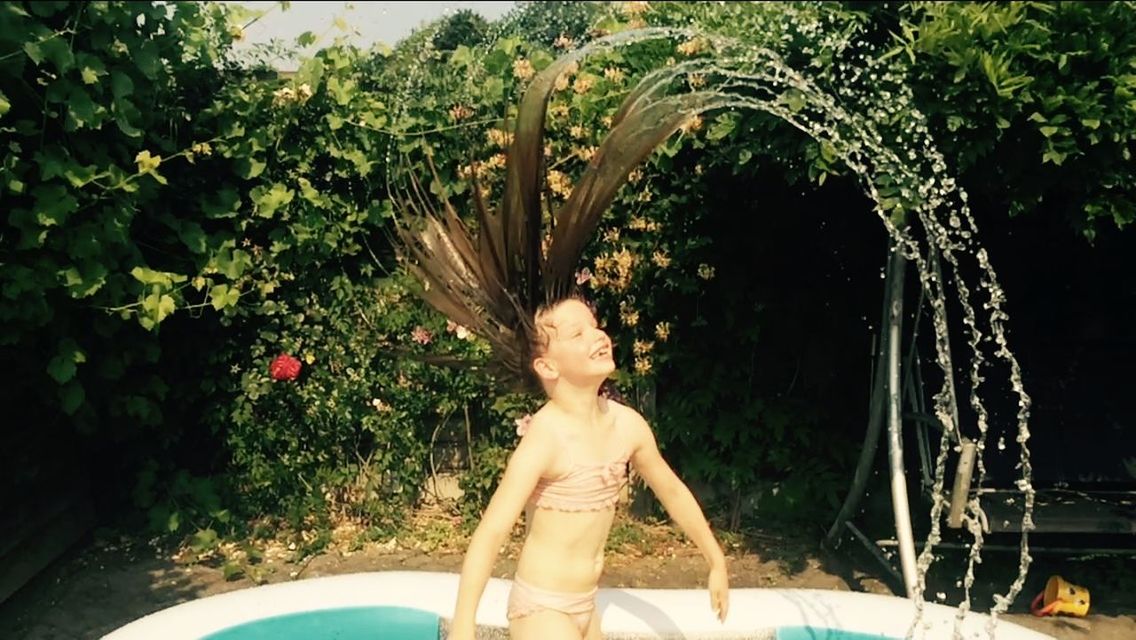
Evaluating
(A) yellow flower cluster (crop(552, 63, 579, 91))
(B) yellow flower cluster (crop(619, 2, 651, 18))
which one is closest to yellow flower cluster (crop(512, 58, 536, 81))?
(A) yellow flower cluster (crop(552, 63, 579, 91))

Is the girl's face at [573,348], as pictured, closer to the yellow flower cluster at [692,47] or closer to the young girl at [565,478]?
the young girl at [565,478]

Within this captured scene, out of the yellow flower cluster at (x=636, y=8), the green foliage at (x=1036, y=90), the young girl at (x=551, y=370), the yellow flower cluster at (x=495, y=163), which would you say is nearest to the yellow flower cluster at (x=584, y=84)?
the yellow flower cluster at (x=636, y=8)

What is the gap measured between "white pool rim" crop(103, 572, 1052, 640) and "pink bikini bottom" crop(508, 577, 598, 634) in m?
0.91

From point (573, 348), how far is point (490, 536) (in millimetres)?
552

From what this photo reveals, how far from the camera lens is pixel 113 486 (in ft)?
19.2

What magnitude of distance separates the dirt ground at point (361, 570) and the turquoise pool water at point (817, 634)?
4.36 ft

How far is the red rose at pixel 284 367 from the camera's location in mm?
5500

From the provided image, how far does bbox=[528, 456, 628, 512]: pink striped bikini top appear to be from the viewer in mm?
2842

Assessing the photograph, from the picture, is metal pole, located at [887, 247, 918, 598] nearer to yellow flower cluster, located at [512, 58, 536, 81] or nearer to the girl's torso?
the girl's torso

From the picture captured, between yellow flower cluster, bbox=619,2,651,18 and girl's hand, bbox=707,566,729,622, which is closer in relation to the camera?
girl's hand, bbox=707,566,729,622

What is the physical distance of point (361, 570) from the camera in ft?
17.4

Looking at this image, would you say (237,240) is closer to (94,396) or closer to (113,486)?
(94,396)

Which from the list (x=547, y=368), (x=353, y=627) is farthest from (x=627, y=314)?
(x=547, y=368)

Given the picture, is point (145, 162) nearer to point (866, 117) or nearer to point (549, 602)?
point (549, 602)
